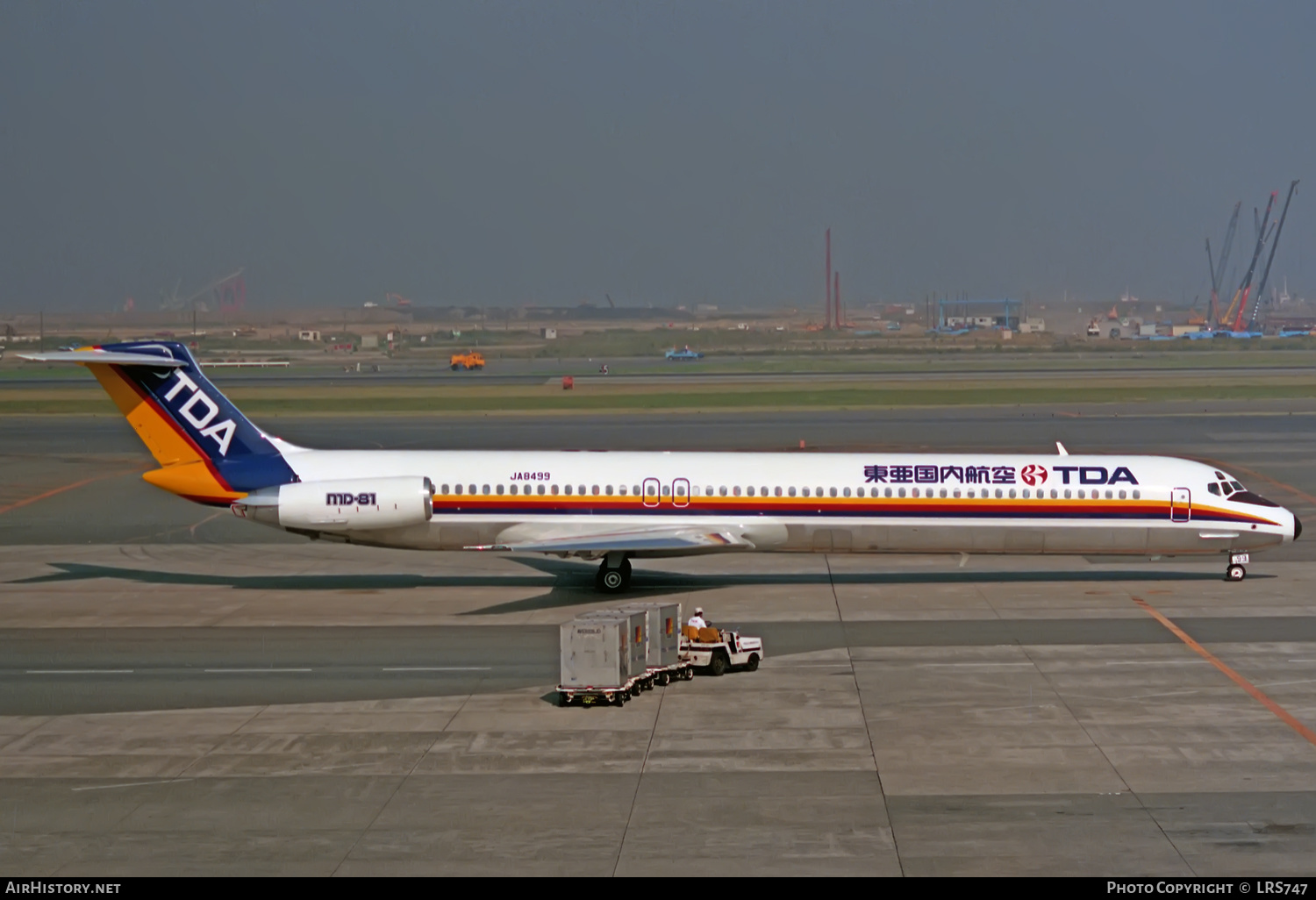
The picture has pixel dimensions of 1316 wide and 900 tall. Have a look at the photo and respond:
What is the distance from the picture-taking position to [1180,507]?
34062 mm

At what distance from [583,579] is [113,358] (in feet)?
42.0

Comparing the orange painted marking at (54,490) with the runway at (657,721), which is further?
the orange painted marking at (54,490)

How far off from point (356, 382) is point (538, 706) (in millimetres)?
89961

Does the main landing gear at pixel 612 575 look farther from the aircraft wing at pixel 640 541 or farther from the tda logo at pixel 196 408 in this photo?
the tda logo at pixel 196 408

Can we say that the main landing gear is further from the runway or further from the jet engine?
the jet engine

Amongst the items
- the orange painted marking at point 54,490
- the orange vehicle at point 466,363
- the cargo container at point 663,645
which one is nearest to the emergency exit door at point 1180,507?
the cargo container at point 663,645

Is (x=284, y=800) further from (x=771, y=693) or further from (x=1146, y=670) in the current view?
(x=1146, y=670)

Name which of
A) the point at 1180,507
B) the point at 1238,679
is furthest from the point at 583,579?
the point at 1238,679

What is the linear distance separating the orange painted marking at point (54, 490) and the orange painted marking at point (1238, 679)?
37.9 metres

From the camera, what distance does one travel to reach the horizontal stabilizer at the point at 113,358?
3203 cm
